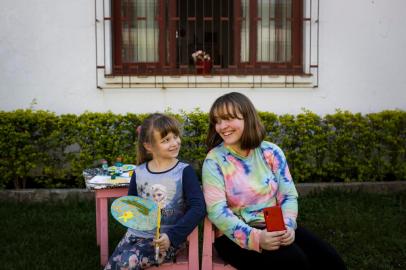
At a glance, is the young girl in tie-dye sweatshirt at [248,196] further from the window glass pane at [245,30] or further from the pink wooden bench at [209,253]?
the window glass pane at [245,30]

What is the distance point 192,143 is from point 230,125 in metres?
2.95

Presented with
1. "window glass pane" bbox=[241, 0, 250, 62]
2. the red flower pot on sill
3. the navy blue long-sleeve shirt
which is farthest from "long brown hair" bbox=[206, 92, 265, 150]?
"window glass pane" bbox=[241, 0, 250, 62]

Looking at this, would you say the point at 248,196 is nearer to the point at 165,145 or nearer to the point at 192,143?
the point at 165,145

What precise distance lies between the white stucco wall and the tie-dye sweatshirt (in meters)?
3.31

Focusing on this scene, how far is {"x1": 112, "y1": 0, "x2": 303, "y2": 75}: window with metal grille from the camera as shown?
6434 millimetres

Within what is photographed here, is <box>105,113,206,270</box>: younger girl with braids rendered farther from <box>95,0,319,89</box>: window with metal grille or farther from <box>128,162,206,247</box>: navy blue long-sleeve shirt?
<box>95,0,319,89</box>: window with metal grille

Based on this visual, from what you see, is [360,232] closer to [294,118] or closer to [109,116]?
[294,118]

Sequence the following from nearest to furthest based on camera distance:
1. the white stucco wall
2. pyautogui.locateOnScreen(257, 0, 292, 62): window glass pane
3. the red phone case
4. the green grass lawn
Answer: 1. the red phone case
2. the green grass lawn
3. the white stucco wall
4. pyautogui.locateOnScreen(257, 0, 292, 62): window glass pane

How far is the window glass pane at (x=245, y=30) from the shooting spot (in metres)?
6.50

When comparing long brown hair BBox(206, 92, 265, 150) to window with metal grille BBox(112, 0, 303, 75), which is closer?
long brown hair BBox(206, 92, 265, 150)

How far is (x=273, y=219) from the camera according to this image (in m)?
2.70

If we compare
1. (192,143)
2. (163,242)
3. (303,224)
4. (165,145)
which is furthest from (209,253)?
(192,143)

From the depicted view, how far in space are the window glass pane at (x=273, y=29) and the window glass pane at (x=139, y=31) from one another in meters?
1.29

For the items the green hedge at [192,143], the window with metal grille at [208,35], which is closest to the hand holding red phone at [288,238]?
the green hedge at [192,143]
